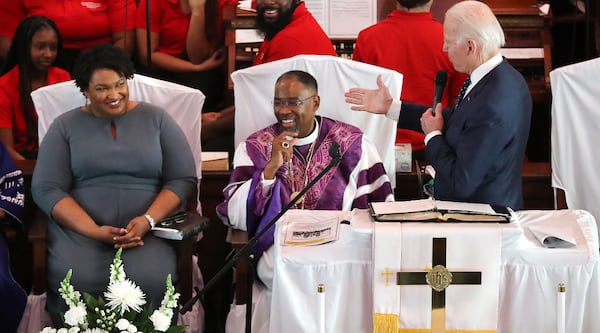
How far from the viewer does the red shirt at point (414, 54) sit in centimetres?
552

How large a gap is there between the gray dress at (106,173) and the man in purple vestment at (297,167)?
0.88ft

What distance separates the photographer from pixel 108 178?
184 inches

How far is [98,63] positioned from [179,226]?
0.73 m

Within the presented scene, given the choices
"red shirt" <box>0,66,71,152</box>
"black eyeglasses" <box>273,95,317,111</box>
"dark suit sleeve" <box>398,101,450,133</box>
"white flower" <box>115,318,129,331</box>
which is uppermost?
"black eyeglasses" <box>273,95,317,111</box>

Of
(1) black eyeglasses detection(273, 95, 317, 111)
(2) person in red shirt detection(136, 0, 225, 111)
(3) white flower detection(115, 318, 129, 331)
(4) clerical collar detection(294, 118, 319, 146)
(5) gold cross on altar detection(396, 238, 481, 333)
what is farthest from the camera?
(2) person in red shirt detection(136, 0, 225, 111)

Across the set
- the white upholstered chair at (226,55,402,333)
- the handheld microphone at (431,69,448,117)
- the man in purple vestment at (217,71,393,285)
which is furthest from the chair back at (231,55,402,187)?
the handheld microphone at (431,69,448,117)

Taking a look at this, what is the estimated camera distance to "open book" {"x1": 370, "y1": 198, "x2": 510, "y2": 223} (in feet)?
11.6

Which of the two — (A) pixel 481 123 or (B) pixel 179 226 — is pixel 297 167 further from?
(A) pixel 481 123

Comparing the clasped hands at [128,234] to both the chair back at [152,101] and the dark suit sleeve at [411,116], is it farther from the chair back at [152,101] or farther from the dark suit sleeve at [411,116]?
the dark suit sleeve at [411,116]

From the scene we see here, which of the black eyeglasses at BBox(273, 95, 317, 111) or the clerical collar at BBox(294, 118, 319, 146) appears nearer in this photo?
the black eyeglasses at BBox(273, 95, 317, 111)

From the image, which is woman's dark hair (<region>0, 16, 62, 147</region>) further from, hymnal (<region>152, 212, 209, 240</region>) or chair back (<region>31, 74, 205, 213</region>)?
hymnal (<region>152, 212, 209, 240</region>)

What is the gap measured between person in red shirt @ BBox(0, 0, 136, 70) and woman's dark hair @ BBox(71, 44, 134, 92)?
1.57 meters

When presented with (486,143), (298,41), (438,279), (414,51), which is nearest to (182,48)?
(298,41)

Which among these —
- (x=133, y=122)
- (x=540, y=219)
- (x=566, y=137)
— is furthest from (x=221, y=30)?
(x=540, y=219)
